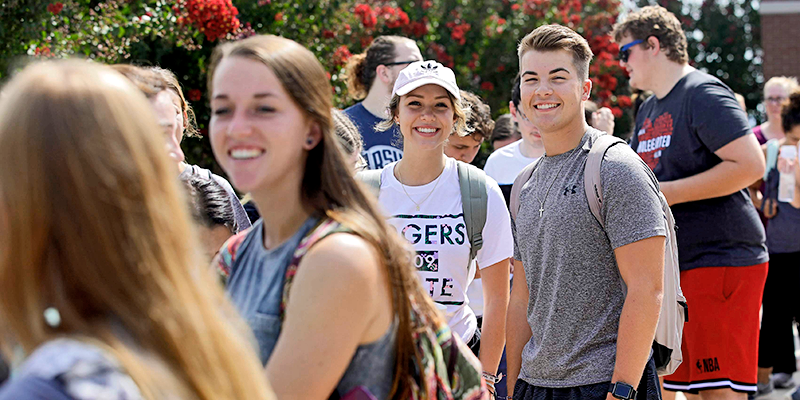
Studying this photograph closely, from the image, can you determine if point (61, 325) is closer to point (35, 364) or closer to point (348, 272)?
point (35, 364)

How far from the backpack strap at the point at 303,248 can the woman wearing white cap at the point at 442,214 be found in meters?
1.64

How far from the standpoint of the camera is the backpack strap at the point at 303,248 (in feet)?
5.30

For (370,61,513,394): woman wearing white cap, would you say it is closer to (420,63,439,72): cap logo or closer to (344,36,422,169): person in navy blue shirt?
(420,63,439,72): cap logo

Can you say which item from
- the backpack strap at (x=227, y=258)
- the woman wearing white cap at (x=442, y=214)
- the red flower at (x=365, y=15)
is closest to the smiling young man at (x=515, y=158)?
the woman wearing white cap at (x=442, y=214)

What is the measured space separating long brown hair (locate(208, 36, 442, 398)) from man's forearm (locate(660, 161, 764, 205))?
2656mm

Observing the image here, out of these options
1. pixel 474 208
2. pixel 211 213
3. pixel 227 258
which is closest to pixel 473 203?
pixel 474 208

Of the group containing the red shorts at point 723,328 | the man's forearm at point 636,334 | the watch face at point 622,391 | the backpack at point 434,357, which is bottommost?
the red shorts at point 723,328

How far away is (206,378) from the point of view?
4.02ft

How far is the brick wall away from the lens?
54.0ft

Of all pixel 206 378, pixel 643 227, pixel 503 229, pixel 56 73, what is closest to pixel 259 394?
pixel 206 378

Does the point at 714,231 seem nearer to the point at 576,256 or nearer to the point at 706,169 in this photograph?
the point at 706,169

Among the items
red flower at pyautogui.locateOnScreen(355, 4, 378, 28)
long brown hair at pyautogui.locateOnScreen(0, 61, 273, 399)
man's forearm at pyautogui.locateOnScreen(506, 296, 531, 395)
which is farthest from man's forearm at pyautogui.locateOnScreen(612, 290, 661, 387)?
red flower at pyautogui.locateOnScreen(355, 4, 378, 28)

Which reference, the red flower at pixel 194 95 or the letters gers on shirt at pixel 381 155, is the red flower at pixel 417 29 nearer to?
the red flower at pixel 194 95

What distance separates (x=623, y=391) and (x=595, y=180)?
743mm
